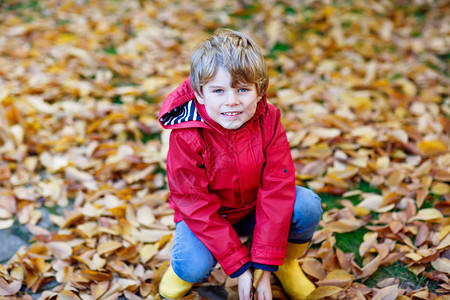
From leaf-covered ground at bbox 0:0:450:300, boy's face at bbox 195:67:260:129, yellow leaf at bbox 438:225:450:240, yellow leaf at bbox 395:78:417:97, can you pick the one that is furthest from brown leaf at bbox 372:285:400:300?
yellow leaf at bbox 395:78:417:97

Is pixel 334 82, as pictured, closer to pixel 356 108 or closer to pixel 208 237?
pixel 356 108

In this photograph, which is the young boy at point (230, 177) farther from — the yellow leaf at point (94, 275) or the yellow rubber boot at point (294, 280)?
the yellow leaf at point (94, 275)

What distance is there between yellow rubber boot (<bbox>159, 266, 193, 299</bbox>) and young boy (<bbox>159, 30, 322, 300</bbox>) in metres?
0.13

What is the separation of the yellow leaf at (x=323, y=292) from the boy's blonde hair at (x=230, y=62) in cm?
→ 89

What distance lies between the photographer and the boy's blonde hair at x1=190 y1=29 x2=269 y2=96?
1.51 meters

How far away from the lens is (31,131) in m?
2.84

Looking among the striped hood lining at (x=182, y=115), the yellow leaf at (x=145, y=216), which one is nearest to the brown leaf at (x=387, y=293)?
the striped hood lining at (x=182, y=115)

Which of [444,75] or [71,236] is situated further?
[444,75]

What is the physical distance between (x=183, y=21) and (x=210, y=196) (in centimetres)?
293

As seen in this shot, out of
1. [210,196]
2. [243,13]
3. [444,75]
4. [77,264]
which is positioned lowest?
[77,264]

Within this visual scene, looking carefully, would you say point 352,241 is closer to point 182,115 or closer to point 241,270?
point 241,270

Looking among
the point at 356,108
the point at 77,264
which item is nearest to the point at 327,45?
the point at 356,108

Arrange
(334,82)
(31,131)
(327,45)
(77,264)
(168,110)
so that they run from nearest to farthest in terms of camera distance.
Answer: (168,110), (77,264), (31,131), (334,82), (327,45)

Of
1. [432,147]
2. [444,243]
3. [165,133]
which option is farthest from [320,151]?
[165,133]
